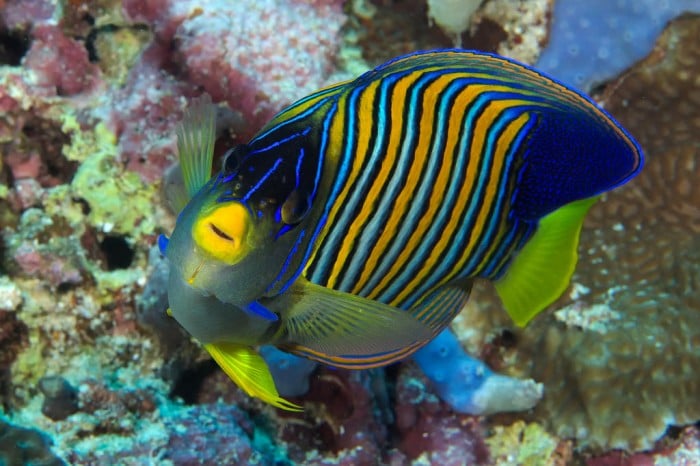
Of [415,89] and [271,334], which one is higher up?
[415,89]

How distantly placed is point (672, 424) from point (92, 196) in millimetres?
3365

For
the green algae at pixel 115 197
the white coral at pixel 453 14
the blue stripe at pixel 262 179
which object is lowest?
the green algae at pixel 115 197

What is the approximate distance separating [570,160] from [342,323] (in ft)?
2.66

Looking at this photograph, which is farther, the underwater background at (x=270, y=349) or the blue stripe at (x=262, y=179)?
the underwater background at (x=270, y=349)

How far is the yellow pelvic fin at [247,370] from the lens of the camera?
1534 mm

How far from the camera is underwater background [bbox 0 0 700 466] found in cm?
312

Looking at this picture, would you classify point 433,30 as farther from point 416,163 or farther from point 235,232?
point 235,232

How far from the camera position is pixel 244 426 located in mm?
A: 2879

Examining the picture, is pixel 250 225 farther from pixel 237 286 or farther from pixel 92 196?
pixel 92 196

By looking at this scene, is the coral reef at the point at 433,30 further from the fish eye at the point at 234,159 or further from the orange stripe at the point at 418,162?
the fish eye at the point at 234,159

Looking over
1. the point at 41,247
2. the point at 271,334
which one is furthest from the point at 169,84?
the point at 271,334

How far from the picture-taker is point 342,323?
1.46 metres

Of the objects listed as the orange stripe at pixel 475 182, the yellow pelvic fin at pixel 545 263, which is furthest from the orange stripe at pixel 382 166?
the yellow pelvic fin at pixel 545 263

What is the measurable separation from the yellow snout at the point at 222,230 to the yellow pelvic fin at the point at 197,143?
0.33 metres
